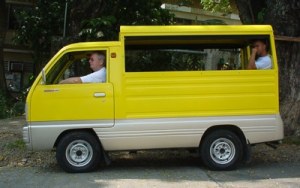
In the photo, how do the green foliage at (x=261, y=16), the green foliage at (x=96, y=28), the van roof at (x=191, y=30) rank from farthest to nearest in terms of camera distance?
the green foliage at (x=96, y=28), the green foliage at (x=261, y=16), the van roof at (x=191, y=30)

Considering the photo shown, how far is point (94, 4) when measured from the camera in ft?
43.5

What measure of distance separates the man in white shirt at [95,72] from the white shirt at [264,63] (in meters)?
2.54

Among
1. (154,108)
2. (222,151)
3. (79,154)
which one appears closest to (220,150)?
(222,151)

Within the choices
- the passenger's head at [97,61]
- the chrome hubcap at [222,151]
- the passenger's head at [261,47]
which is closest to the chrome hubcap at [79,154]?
the passenger's head at [97,61]

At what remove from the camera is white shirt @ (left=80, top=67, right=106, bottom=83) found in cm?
827

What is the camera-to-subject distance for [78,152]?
8.34 m

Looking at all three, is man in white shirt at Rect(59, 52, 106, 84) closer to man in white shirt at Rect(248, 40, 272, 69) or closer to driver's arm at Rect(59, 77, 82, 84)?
driver's arm at Rect(59, 77, 82, 84)

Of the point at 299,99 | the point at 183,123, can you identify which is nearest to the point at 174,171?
A: the point at 183,123

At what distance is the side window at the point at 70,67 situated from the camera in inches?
330

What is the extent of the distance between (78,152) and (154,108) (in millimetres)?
1415

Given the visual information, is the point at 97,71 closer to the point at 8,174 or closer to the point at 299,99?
the point at 8,174

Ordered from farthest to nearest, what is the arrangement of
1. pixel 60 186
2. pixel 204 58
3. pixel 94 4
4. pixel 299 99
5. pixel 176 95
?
1. pixel 94 4
2. pixel 299 99
3. pixel 204 58
4. pixel 176 95
5. pixel 60 186

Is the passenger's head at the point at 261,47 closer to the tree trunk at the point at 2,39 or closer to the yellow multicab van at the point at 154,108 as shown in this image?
the yellow multicab van at the point at 154,108

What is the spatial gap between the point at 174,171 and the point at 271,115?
5.98ft
